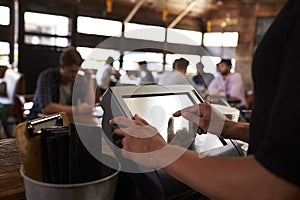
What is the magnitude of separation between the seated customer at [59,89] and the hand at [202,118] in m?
1.57

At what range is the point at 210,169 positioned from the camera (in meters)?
0.53

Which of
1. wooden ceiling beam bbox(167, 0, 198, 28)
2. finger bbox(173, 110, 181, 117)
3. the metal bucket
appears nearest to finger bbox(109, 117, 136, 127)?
the metal bucket

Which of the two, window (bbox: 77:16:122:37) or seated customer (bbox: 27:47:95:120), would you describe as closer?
seated customer (bbox: 27:47:95:120)

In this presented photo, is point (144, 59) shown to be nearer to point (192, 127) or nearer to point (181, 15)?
point (192, 127)

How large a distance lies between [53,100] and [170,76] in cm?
142

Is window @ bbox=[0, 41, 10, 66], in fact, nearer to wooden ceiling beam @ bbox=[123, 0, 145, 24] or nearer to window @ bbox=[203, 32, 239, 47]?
wooden ceiling beam @ bbox=[123, 0, 145, 24]

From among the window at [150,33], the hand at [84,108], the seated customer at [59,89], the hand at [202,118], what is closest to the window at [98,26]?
the seated customer at [59,89]

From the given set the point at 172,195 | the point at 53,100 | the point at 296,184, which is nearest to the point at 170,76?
the point at 53,100

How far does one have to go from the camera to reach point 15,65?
6.03m

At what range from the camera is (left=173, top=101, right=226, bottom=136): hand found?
2.91ft

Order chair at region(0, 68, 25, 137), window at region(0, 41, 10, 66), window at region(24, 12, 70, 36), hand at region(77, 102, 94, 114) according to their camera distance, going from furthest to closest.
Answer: window at region(24, 12, 70, 36), window at region(0, 41, 10, 66), chair at region(0, 68, 25, 137), hand at region(77, 102, 94, 114)

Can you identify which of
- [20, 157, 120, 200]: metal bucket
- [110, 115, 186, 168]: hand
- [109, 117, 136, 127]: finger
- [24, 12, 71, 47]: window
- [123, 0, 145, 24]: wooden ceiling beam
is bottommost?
[20, 157, 120, 200]: metal bucket

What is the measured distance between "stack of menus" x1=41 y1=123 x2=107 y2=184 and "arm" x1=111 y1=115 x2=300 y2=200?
0.10 meters

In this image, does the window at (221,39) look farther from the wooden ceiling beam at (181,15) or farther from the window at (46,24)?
the window at (46,24)
